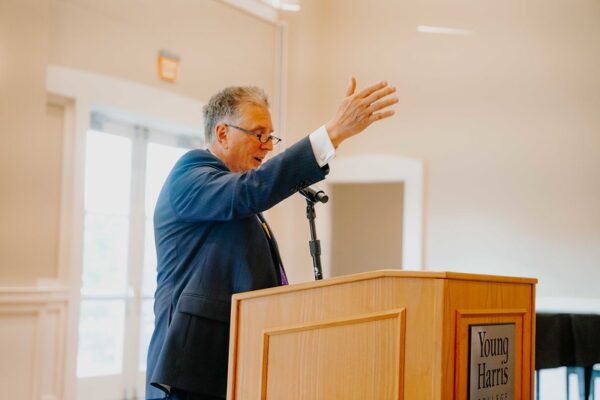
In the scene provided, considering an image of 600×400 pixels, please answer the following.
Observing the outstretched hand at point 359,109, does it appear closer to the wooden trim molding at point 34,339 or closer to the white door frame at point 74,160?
the wooden trim molding at point 34,339

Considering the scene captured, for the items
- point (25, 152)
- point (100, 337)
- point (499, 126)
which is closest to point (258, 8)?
point (499, 126)

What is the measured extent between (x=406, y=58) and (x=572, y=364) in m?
3.29

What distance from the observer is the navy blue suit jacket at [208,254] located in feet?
5.26

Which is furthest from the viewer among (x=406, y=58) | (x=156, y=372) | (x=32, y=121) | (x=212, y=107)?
(x=406, y=58)

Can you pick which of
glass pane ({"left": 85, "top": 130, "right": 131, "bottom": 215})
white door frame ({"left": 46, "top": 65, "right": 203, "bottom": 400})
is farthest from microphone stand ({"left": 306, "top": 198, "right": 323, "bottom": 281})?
glass pane ({"left": 85, "top": 130, "right": 131, "bottom": 215})

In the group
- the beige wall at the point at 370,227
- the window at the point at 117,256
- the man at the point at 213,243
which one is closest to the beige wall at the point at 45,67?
the window at the point at 117,256

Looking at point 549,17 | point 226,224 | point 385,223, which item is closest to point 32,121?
point 226,224

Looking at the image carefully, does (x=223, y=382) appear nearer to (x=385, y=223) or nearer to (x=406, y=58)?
(x=406, y=58)

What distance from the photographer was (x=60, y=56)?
4559mm

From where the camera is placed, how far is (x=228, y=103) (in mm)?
1991

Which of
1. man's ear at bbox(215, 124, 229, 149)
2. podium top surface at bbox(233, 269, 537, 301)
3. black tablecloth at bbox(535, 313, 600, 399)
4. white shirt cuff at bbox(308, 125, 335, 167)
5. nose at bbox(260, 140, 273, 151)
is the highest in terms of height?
man's ear at bbox(215, 124, 229, 149)

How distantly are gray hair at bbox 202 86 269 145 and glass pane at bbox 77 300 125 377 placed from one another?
3.18 meters

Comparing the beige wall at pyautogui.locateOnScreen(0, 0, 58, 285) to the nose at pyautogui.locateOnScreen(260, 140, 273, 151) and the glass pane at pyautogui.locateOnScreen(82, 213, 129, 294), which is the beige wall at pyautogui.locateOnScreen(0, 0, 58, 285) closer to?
the glass pane at pyautogui.locateOnScreen(82, 213, 129, 294)

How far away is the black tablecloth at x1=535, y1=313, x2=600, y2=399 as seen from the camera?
12.8 ft
